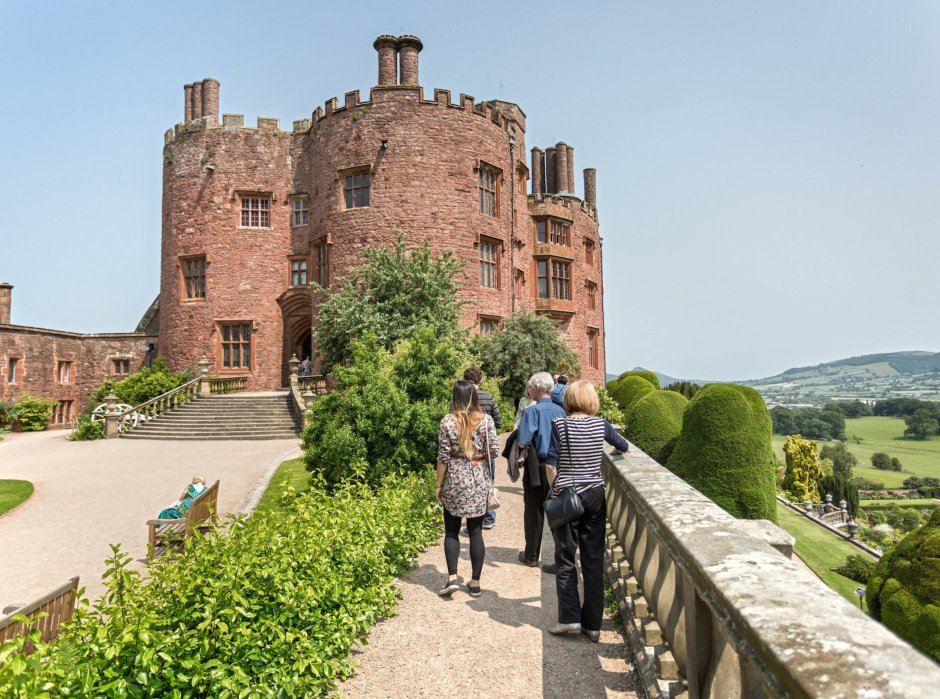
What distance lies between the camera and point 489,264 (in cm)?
2647

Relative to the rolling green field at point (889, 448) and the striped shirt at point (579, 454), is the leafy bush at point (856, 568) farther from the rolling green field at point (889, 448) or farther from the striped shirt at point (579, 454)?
the rolling green field at point (889, 448)

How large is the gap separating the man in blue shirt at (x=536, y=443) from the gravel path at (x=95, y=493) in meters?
5.27

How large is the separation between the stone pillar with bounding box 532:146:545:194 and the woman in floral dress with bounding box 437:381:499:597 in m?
28.9

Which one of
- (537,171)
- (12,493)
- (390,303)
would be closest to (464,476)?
(12,493)

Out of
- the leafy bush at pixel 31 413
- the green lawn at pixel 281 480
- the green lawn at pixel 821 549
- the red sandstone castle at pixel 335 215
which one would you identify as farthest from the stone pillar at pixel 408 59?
the green lawn at pixel 821 549

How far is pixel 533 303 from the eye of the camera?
100 feet

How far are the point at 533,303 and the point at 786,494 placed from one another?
36.6m

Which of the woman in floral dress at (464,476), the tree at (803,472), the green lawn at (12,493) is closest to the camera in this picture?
the woman in floral dress at (464,476)

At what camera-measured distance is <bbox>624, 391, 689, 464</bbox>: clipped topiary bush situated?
43.9 ft

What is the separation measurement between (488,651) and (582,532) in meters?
1.13

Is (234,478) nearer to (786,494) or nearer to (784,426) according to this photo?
(786,494)

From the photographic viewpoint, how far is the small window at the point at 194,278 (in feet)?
94.8

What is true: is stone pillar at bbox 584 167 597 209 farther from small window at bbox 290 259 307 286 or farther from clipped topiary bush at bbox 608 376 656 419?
small window at bbox 290 259 307 286

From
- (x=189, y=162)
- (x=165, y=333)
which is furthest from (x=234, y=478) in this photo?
(x=189, y=162)
